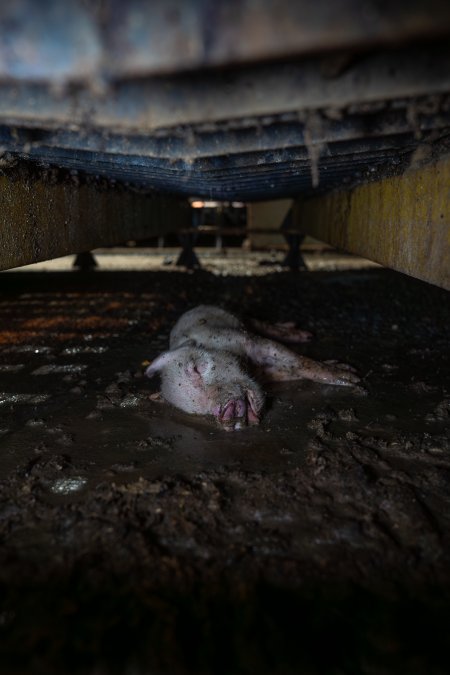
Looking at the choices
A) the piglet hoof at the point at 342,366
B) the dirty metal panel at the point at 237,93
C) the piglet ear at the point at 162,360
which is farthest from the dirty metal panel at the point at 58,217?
the piglet hoof at the point at 342,366

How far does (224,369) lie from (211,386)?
187 mm

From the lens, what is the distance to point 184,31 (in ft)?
5.01

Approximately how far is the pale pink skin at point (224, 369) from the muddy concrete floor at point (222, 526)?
140 mm

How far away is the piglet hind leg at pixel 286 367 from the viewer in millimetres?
4672

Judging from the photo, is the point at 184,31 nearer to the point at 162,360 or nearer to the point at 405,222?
the point at 405,222

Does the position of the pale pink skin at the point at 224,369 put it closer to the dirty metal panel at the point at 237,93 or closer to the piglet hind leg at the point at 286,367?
the piglet hind leg at the point at 286,367

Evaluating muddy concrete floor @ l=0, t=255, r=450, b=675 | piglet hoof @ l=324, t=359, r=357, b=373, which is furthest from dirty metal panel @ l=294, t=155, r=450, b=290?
muddy concrete floor @ l=0, t=255, r=450, b=675

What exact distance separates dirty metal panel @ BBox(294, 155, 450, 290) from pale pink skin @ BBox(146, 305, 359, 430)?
1213mm

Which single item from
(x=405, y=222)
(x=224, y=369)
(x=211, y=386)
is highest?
(x=405, y=222)

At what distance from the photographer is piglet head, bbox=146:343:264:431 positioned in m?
3.81

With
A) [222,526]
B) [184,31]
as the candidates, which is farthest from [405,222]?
[184,31]

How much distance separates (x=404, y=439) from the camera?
3508mm

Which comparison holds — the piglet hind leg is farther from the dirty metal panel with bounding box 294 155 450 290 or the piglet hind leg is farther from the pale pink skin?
the dirty metal panel with bounding box 294 155 450 290

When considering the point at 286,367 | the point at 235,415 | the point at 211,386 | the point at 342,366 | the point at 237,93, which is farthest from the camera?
the point at 342,366
